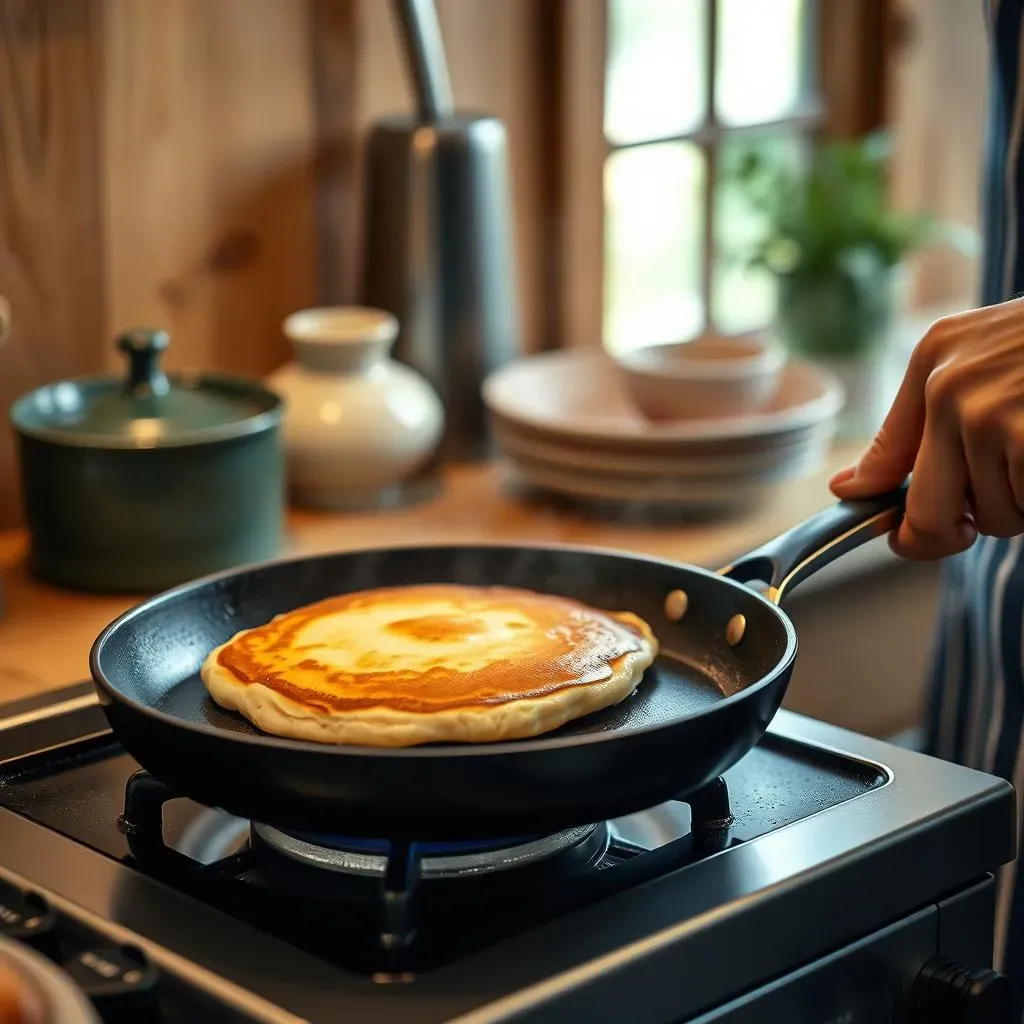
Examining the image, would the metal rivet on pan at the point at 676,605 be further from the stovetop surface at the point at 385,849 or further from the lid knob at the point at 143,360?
the lid knob at the point at 143,360

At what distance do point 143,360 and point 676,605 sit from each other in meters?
0.55

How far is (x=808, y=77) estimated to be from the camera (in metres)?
2.36

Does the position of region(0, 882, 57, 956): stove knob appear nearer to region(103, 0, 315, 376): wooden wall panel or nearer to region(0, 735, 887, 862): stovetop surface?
region(0, 735, 887, 862): stovetop surface

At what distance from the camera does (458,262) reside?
1.70 metres

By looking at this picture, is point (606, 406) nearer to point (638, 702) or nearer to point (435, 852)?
point (638, 702)

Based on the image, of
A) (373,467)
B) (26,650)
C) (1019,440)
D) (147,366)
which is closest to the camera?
(1019,440)

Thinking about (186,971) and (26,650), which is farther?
(26,650)

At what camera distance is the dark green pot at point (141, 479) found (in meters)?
1.33

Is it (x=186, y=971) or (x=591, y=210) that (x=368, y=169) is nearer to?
(x=591, y=210)

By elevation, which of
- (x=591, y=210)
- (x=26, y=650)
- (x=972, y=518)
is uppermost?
(x=591, y=210)

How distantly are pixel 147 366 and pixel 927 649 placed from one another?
998mm

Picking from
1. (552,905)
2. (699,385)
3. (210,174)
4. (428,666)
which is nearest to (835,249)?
(699,385)

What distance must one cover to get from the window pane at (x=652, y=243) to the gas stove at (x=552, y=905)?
1.18 meters

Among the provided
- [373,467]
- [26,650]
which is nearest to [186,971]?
[26,650]
